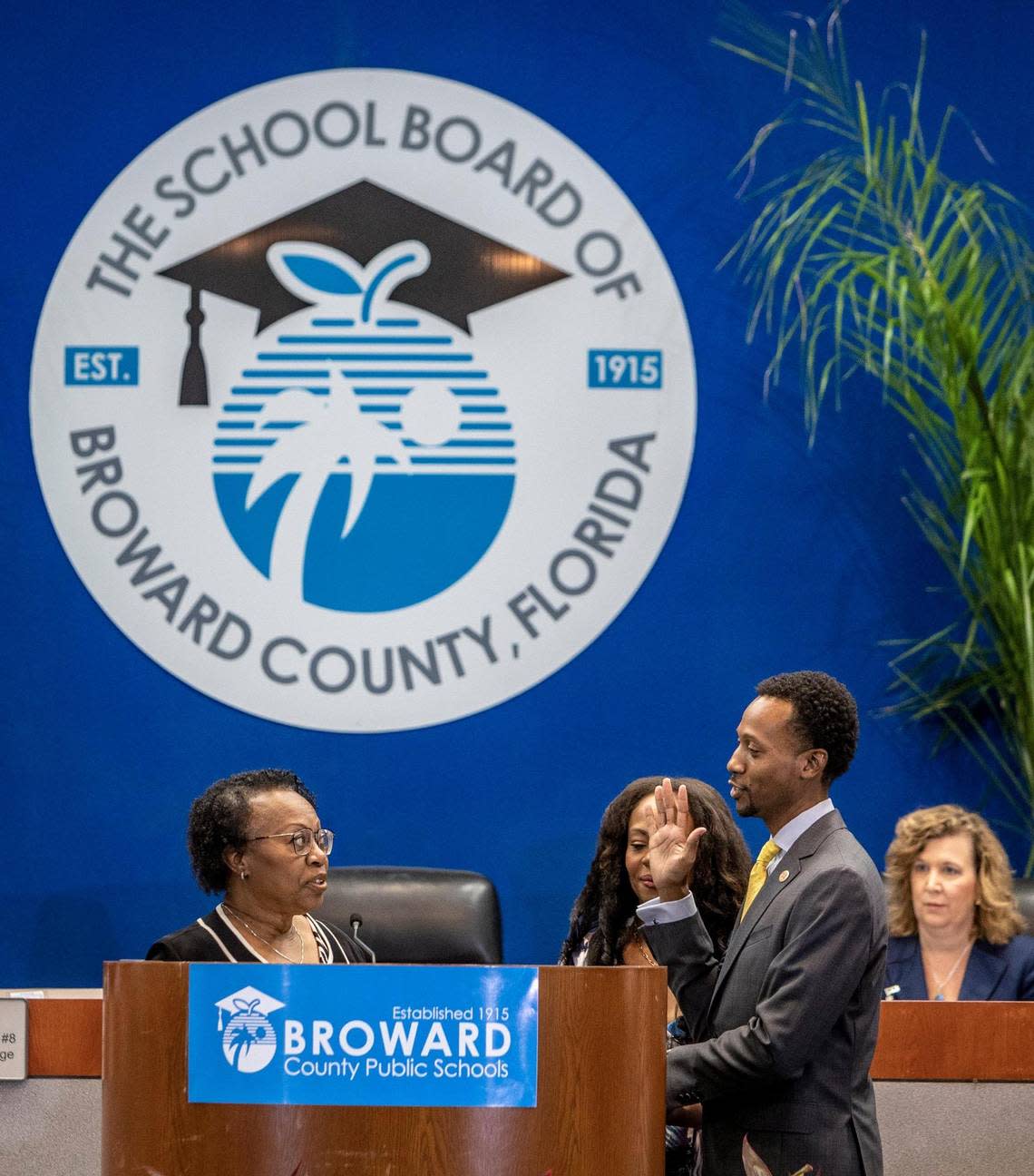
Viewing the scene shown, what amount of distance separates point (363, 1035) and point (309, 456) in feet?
8.38

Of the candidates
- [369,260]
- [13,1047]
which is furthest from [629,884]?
[369,260]

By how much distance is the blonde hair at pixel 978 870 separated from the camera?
3.86 m

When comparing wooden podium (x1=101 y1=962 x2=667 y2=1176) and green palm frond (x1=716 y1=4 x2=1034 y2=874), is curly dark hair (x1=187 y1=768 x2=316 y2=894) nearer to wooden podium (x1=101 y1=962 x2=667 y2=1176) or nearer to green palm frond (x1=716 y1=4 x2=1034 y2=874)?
wooden podium (x1=101 y1=962 x2=667 y2=1176)

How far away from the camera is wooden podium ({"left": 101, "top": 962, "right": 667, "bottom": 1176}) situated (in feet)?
6.54

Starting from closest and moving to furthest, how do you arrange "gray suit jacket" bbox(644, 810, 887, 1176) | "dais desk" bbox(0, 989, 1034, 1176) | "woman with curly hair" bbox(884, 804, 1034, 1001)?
"gray suit jacket" bbox(644, 810, 887, 1176) < "dais desk" bbox(0, 989, 1034, 1176) < "woman with curly hair" bbox(884, 804, 1034, 1001)

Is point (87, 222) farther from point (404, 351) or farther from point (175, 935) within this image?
point (175, 935)

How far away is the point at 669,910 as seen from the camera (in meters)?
2.49

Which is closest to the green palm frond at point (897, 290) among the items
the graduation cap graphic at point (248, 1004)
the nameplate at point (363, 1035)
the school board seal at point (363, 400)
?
the school board seal at point (363, 400)

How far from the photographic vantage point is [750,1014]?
2379mm

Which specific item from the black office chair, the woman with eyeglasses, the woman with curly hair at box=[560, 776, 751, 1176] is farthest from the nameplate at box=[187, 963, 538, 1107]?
the black office chair

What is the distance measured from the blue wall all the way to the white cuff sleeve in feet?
6.07

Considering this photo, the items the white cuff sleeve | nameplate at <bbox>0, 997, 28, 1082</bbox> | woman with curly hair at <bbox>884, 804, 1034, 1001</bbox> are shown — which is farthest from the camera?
woman with curly hair at <bbox>884, 804, 1034, 1001</bbox>

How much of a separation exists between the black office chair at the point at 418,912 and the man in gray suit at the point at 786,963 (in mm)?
1275

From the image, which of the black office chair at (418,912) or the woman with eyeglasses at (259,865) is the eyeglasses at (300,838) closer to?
the woman with eyeglasses at (259,865)
